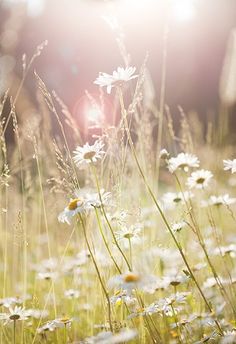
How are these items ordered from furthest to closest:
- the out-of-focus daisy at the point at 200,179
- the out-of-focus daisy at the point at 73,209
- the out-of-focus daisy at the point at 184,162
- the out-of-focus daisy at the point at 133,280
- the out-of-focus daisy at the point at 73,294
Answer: the out-of-focus daisy at the point at 73,294 < the out-of-focus daisy at the point at 200,179 < the out-of-focus daisy at the point at 184,162 < the out-of-focus daisy at the point at 73,209 < the out-of-focus daisy at the point at 133,280

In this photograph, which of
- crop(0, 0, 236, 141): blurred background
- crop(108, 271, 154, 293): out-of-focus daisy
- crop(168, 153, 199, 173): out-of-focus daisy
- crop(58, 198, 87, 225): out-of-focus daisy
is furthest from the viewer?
crop(0, 0, 236, 141): blurred background

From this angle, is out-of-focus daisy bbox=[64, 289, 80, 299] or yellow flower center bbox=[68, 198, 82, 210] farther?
out-of-focus daisy bbox=[64, 289, 80, 299]

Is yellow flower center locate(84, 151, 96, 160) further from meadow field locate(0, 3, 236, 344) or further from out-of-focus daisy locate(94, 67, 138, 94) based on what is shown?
out-of-focus daisy locate(94, 67, 138, 94)

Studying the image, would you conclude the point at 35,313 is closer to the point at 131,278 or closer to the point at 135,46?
the point at 131,278

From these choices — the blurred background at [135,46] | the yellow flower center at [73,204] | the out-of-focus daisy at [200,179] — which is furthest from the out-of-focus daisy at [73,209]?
the blurred background at [135,46]

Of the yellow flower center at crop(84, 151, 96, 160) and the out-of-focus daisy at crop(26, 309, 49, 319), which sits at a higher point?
the yellow flower center at crop(84, 151, 96, 160)

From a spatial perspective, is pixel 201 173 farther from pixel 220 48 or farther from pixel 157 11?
pixel 220 48

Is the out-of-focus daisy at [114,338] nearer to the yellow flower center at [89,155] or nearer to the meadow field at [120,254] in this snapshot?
the meadow field at [120,254]

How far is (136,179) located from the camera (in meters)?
2.23

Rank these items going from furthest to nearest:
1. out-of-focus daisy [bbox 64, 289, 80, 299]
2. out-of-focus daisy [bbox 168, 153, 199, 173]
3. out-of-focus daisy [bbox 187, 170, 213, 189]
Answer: out-of-focus daisy [bbox 64, 289, 80, 299] < out-of-focus daisy [bbox 187, 170, 213, 189] < out-of-focus daisy [bbox 168, 153, 199, 173]

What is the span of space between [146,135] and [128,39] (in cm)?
852

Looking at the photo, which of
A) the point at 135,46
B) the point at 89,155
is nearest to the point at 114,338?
the point at 89,155

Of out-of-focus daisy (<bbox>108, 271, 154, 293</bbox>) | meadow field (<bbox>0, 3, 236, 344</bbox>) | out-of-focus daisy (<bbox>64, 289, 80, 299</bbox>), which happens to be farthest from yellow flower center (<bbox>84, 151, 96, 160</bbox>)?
out-of-focus daisy (<bbox>64, 289, 80, 299</bbox>)

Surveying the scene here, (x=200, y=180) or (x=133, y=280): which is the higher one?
(x=200, y=180)
